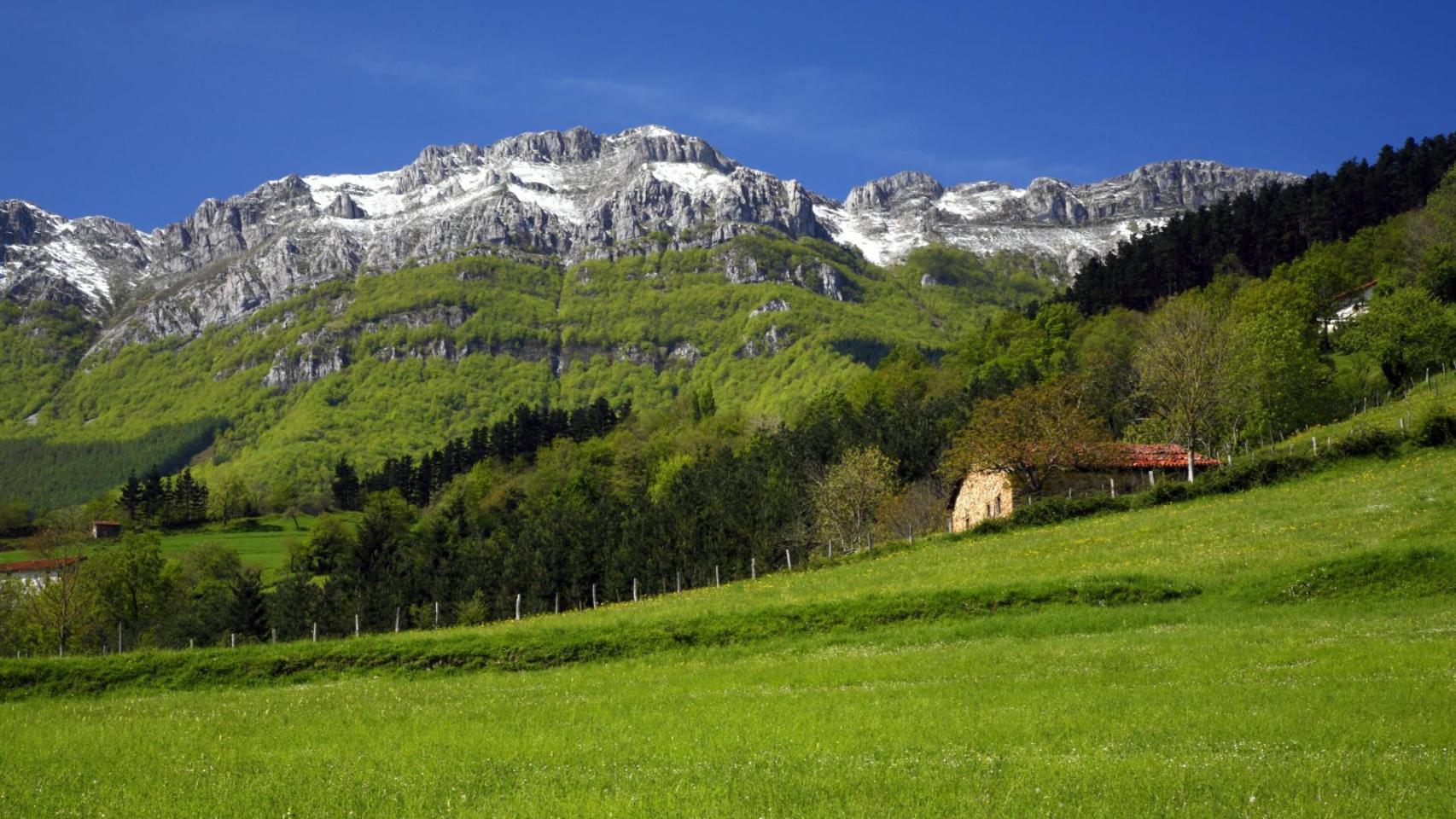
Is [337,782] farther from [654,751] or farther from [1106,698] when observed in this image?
[1106,698]

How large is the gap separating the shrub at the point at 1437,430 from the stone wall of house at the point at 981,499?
21870 millimetres

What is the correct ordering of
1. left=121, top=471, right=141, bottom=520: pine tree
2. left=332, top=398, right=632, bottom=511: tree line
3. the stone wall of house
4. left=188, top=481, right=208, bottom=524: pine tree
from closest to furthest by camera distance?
the stone wall of house < left=121, top=471, right=141, bottom=520: pine tree < left=188, top=481, right=208, bottom=524: pine tree < left=332, top=398, right=632, bottom=511: tree line

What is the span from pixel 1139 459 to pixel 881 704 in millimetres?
52660

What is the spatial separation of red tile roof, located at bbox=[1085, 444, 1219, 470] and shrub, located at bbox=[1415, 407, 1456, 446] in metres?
13.3

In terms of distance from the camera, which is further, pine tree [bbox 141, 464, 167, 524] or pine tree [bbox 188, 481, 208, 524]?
pine tree [bbox 188, 481, 208, 524]

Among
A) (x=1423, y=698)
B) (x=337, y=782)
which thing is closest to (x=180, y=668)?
(x=337, y=782)

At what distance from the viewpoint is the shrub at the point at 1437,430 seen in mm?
50469

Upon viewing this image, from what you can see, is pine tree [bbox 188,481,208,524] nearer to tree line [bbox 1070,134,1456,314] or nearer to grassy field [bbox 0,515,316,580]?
grassy field [bbox 0,515,316,580]

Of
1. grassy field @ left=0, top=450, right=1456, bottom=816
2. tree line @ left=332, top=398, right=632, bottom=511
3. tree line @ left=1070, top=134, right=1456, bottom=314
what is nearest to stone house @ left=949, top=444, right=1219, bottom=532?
grassy field @ left=0, top=450, right=1456, bottom=816

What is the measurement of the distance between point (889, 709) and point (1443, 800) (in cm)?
887

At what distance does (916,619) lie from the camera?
3362 centimetres

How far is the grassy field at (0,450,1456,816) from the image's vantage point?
12477 millimetres

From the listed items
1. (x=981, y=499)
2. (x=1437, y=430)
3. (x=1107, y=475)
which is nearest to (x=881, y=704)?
(x=1437, y=430)

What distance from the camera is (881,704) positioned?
62.6 feet
